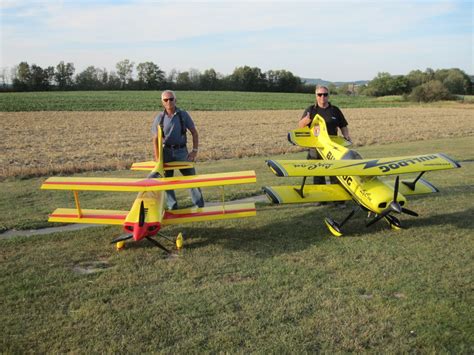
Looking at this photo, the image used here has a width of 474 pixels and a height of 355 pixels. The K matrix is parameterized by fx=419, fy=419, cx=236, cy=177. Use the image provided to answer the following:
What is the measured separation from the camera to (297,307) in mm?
4766

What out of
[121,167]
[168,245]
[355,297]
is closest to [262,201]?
[168,245]

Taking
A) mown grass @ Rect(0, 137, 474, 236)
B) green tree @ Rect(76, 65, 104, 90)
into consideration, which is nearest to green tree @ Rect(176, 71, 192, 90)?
green tree @ Rect(76, 65, 104, 90)

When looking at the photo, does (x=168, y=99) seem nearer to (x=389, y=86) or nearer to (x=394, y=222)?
(x=394, y=222)

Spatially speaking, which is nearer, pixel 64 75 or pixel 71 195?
pixel 71 195

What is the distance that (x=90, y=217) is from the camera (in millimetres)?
6879

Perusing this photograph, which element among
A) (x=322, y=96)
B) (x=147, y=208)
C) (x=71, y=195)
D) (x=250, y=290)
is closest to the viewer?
(x=250, y=290)

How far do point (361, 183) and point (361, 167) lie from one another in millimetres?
451

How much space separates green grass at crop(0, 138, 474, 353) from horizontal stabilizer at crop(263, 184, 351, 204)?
48 centimetres

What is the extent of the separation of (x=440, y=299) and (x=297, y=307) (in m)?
1.70

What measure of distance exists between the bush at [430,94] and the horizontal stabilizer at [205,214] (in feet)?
254

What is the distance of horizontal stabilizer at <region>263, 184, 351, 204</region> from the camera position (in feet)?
25.1

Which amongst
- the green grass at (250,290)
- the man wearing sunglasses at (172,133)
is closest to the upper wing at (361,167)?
the green grass at (250,290)

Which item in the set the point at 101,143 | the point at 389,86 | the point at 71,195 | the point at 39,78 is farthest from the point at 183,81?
the point at 71,195

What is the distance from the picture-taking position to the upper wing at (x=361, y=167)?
22.0 feet
